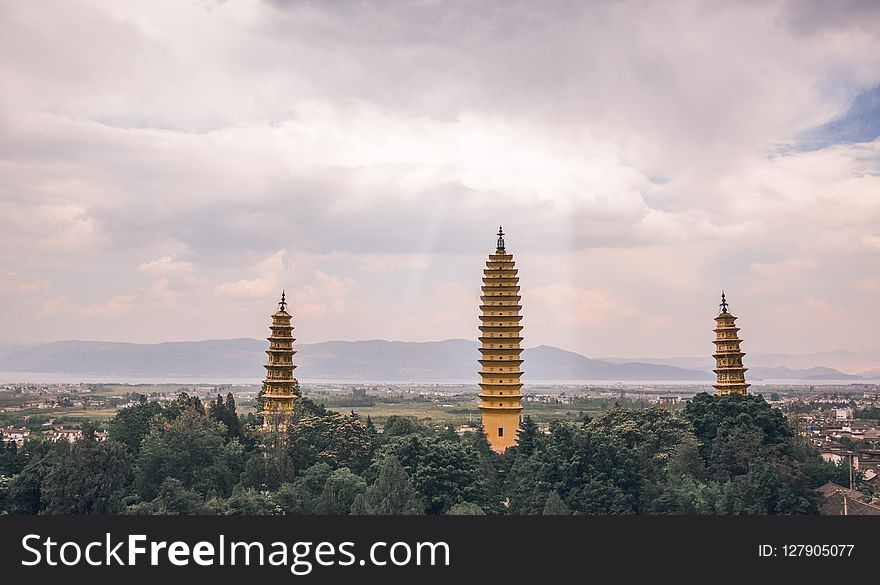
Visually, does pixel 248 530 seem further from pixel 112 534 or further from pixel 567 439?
pixel 567 439

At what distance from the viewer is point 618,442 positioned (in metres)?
47.1

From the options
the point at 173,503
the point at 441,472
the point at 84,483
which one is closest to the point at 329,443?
the point at 441,472

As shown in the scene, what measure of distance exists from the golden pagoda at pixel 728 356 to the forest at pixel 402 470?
35.0 ft

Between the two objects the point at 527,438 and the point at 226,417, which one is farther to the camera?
the point at 527,438

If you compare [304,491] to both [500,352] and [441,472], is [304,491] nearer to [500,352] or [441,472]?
[441,472]

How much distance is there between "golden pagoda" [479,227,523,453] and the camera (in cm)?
6700

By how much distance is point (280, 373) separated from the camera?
202 feet

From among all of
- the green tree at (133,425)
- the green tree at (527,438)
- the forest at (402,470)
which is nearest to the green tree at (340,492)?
the forest at (402,470)

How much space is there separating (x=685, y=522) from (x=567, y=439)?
11752 millimetres

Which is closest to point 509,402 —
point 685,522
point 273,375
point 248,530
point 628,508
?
point 273,375

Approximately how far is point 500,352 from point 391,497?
29.1m

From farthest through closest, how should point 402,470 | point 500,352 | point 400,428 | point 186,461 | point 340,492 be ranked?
point 500,352
point 400,428
point 186,461
point 340,492
point 402,470

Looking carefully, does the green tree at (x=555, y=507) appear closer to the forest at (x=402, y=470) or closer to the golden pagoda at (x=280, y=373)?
the forest at (x=402, y=470)

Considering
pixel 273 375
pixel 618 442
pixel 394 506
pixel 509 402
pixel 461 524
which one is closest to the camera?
pixel 461 524
